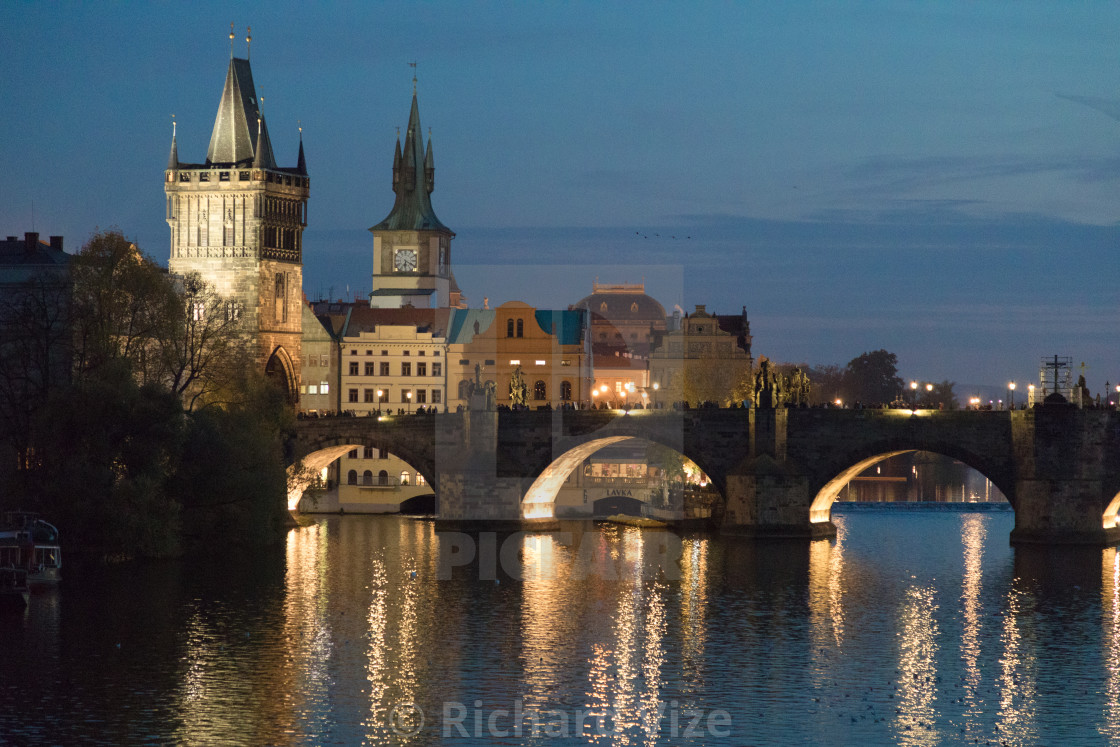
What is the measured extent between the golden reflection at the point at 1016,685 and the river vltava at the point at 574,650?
0.12 m

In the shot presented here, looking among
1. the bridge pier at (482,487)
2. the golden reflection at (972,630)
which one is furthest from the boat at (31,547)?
the golden reflection at (972,630)

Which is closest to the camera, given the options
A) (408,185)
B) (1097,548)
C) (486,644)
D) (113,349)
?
(486,644)

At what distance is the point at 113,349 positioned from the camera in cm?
6600

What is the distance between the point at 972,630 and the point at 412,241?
279ft

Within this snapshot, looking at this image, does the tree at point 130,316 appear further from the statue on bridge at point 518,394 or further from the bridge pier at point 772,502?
the bridge pier at point 772,502

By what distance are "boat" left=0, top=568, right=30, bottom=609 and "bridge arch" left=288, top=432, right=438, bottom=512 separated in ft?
104

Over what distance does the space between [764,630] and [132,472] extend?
83.2 ft

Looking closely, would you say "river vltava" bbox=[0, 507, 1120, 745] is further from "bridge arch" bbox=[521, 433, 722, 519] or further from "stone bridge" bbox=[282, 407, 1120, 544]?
"bridge arch" bbox=[521, 433, 722, 519]

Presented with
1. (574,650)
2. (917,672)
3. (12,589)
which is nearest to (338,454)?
(12,589)

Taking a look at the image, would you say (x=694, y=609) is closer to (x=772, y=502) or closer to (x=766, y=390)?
(x=772, y=502)

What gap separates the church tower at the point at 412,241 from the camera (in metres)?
129

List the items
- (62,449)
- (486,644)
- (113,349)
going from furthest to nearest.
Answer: (113,349), (62,449), (486,644)

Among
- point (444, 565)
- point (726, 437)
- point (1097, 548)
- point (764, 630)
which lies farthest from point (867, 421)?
point (764, 630)

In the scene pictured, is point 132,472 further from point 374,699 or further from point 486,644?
point 374,699
